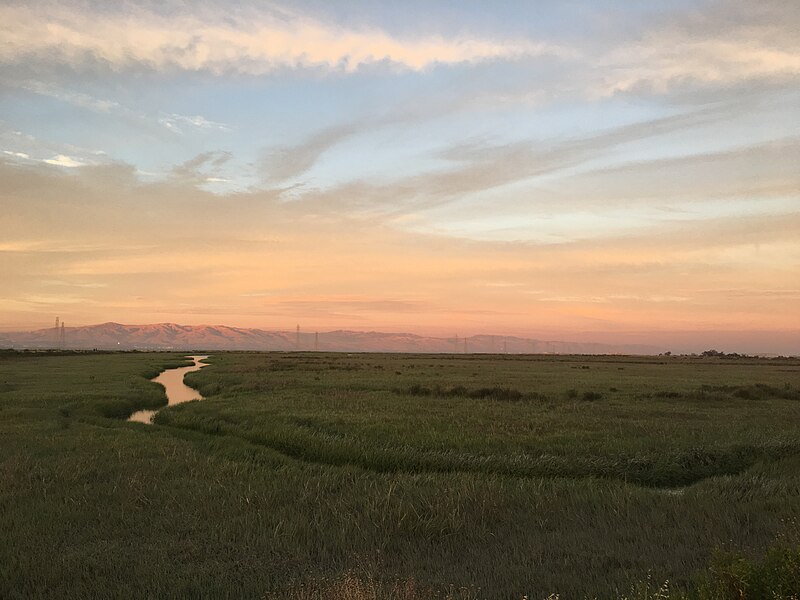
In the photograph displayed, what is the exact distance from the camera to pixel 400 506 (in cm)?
1178

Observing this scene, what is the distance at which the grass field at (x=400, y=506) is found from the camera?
8469mm

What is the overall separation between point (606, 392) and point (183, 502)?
107 ft

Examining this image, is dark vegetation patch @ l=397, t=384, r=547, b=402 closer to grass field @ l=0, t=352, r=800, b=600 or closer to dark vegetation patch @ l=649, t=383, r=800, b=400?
dark vegetation patch @ l=649, t=383, r=800, b=400

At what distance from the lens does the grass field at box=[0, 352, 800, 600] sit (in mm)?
8469

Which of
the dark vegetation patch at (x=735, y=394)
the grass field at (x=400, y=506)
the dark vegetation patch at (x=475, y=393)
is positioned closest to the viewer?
the grass field at (x=400, y=506)

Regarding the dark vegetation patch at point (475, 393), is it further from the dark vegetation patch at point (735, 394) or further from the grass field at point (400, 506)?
the grass field at point (400, 506)

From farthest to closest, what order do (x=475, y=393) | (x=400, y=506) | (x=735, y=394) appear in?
1. (x=475, y=393)
2. (x=735, y=394)
3. (x=400, y=506)

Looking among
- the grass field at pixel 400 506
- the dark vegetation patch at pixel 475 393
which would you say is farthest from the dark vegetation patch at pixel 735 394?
the dark vegetation patch at pixel 475 393

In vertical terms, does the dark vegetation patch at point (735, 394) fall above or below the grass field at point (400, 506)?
above

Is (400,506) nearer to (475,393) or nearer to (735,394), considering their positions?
(475,393)

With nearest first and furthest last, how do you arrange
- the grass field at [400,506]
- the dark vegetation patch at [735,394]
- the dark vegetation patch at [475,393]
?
the grass field at [400,506] → the dark vegetation patch at [735,394] → the dark vegetation patch at [475,393]

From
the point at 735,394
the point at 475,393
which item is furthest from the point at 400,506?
the point at 735,394

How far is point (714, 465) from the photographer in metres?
18.6

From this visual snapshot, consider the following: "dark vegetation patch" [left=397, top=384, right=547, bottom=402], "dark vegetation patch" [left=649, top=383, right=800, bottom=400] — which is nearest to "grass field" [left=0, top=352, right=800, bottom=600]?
"dark vegetation patch" [left=649, top=383, right=800, bottom=400]
